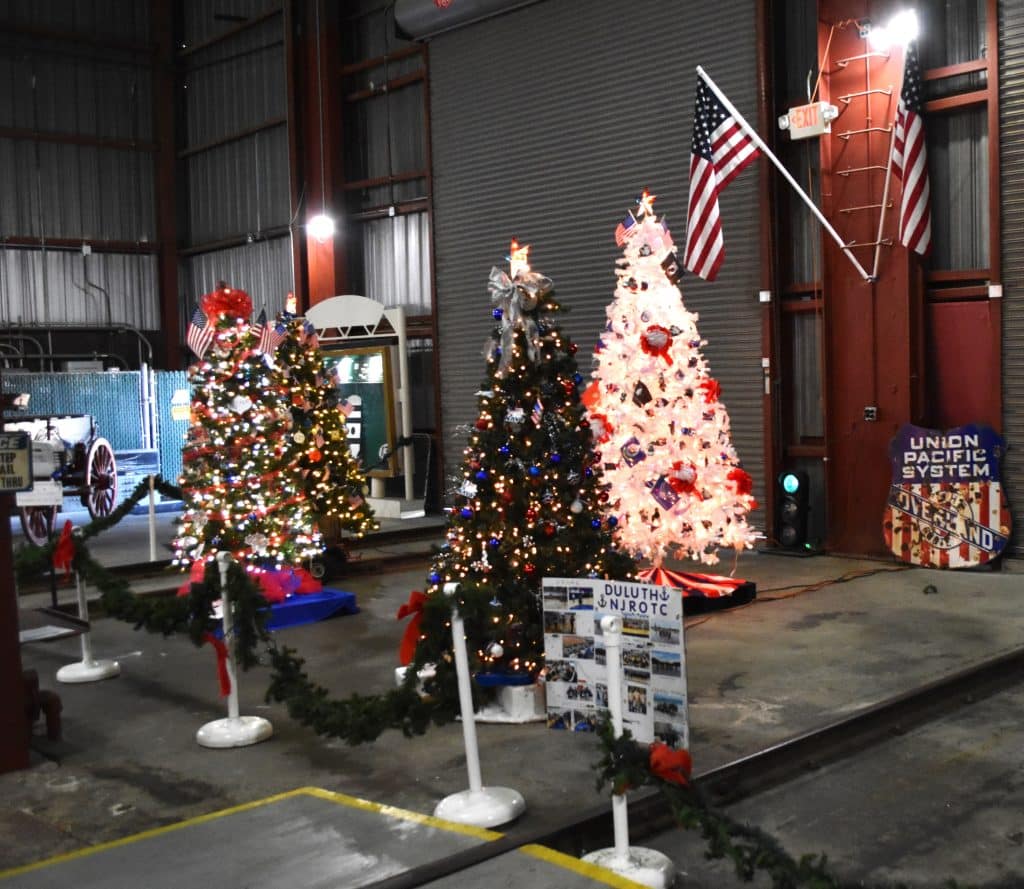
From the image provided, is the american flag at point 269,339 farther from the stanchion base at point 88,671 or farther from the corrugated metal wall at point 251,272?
the corrugated metal wall at point 251,272

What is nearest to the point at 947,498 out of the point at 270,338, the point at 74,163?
the point at 270,338

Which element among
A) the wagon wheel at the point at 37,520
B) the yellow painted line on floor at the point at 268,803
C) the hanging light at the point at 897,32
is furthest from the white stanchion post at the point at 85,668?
the hanging light at the point at 897,32

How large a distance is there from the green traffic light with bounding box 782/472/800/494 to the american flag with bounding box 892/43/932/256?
8.30 feet

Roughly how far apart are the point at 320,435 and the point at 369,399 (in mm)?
5180

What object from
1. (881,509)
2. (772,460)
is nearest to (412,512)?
(772,460)

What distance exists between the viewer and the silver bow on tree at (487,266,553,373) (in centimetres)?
684

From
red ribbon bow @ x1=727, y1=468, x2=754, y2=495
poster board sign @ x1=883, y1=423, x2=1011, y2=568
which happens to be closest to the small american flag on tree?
red ribbon bow @ x1=727, y1=468, x2=754, y2=495

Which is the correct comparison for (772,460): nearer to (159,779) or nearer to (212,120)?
(159,779)

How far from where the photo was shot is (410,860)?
4355 millimetres

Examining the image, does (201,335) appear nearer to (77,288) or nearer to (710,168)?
(710,168)

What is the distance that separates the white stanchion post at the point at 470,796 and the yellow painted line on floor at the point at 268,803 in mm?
110

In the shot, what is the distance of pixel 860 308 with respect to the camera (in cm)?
1134

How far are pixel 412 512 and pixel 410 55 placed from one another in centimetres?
672

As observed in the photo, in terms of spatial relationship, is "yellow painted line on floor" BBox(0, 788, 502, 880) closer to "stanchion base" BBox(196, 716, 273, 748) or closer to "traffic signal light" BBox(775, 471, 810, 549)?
"stanchion base" BBox(196, 716, 273, 748)
